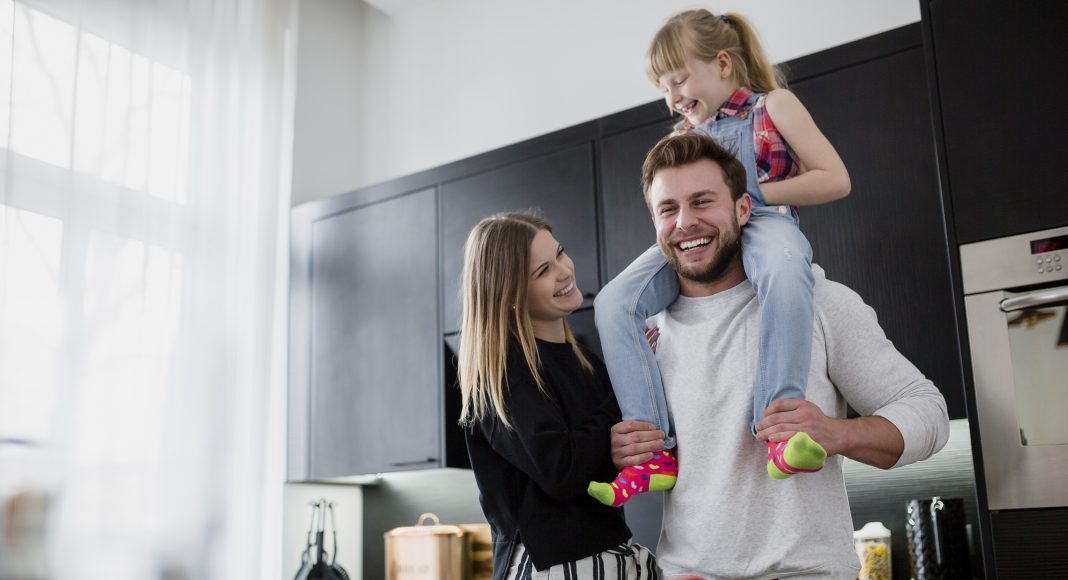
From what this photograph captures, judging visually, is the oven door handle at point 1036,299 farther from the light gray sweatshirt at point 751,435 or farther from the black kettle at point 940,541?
the black kettle at point 940,541

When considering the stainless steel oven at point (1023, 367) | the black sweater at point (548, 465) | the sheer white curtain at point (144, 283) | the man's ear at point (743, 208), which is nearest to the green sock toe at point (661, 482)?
the black sweater at point (548, 465)

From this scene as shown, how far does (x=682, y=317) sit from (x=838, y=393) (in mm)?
292

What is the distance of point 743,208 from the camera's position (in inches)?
70.6

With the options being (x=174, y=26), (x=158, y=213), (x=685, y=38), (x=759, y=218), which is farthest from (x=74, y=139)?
(x=759, y=218)

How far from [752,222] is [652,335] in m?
0.27

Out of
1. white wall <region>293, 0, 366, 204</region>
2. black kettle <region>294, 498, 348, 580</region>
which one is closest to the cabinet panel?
black kettle <region>294, 498, 348, 580</region>

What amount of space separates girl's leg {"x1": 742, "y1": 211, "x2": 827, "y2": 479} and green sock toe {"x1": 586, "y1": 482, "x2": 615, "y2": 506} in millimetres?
246

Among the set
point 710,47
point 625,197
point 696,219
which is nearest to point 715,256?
point 696,219

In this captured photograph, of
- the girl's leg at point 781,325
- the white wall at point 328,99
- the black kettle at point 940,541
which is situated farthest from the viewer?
the white wall at point 328,99

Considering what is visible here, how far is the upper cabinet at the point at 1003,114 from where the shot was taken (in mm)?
2014

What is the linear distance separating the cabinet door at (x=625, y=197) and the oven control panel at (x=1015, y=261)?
1.06m

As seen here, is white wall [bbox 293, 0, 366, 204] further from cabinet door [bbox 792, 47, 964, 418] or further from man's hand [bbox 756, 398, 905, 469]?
man's hand [bbox 756, 398, 905, 469]

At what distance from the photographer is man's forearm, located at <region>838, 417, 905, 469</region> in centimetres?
155

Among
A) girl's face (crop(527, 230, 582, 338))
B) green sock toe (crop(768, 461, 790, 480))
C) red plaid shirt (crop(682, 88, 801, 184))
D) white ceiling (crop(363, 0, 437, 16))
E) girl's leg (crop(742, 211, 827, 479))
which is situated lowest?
green sock toe (crop(768, 461, 790, 480))
